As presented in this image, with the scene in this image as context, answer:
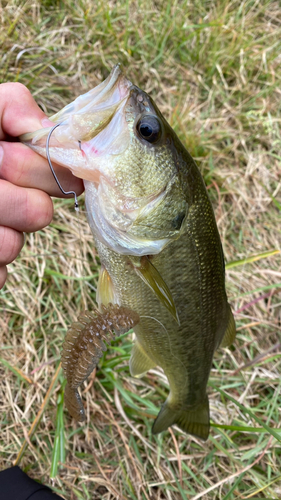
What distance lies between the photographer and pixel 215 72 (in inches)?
123

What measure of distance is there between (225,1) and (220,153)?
1520 millimetres

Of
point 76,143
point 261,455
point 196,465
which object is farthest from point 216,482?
point 76,143

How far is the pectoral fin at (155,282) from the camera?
127cm

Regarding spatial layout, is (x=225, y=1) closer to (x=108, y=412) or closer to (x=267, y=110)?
(x=267, y=110)

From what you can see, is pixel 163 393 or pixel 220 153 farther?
pixel 220 153

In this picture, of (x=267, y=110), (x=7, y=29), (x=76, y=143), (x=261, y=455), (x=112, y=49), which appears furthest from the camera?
(x=267, y=110)

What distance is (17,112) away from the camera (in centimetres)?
122

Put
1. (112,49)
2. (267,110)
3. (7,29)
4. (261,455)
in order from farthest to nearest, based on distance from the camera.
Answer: (267,110), (112,49), (7,29), (261,455)

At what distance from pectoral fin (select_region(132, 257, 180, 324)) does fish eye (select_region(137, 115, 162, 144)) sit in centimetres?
45

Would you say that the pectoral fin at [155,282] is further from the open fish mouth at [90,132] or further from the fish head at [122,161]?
the open fish mouth at [90,132]

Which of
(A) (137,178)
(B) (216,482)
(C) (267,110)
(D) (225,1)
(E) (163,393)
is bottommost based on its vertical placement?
(B) (216,482)

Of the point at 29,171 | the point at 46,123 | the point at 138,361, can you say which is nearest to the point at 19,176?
the point at 29,171

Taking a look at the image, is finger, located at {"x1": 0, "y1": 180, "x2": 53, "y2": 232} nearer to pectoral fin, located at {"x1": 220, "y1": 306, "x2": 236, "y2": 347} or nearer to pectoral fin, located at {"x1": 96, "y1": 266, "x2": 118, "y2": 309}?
pectoral fin, located at {"x1": 96, "y1": 266, "x2": 118, "y2": 309}

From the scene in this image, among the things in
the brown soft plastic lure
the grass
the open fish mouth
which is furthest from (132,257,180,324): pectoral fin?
the grass
